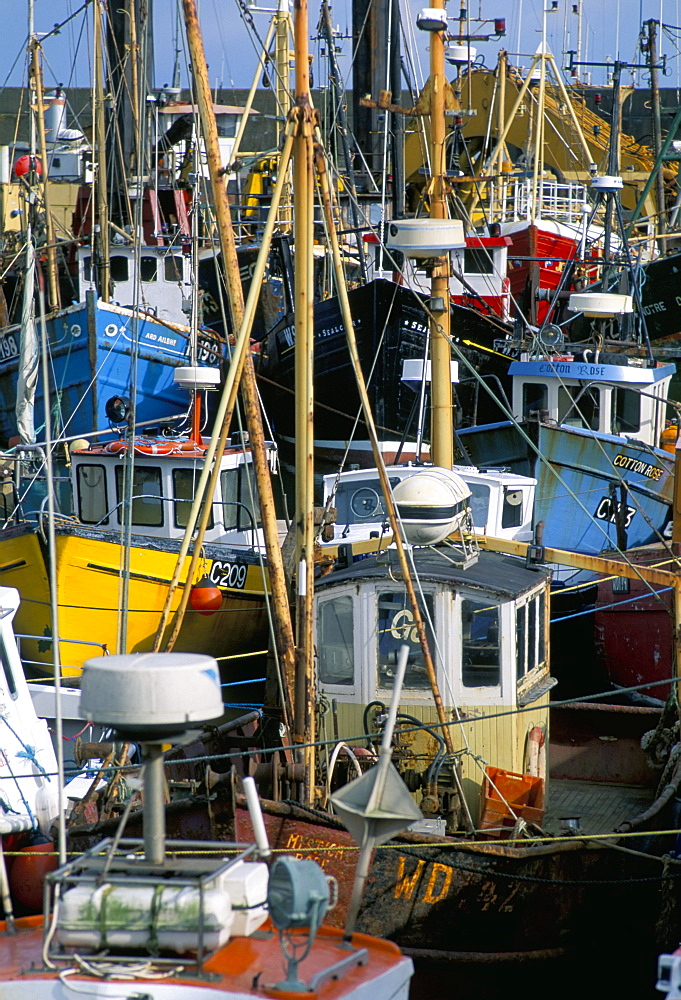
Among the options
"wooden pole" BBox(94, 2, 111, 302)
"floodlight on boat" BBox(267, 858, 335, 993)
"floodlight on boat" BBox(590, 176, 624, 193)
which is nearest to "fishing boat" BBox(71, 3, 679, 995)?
"floodlight on boat" BBox(267, 858, 335, 993)

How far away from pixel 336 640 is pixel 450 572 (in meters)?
1.01

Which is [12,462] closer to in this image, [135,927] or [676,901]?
[676,901]

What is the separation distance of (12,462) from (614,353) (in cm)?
867

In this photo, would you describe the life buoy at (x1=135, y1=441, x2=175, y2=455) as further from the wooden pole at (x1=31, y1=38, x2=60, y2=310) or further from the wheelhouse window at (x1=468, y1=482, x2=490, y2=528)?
the wooden pole at (x1=31, y1=38, x2=60, y2=310)

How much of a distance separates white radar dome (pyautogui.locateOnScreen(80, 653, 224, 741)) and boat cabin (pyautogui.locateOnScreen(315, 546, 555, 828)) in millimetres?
3843

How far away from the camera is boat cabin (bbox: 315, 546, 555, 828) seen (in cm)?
900

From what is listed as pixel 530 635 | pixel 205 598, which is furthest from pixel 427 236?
pixel 205 598

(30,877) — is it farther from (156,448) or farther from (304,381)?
(156,448)

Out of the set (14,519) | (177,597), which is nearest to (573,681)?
(177,597)

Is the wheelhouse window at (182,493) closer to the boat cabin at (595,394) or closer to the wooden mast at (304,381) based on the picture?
the boat cabin at (595,394)

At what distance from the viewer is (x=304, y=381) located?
7.93 meters

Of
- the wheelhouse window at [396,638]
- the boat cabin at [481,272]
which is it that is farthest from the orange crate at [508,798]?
the boat cabin at [481,272]

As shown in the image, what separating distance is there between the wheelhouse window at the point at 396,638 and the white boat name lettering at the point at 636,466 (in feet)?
25.8

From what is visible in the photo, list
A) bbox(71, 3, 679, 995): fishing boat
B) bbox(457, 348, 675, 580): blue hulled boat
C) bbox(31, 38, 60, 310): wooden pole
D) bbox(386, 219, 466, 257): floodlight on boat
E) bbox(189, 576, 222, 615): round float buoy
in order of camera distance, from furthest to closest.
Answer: bbox(31, 38, 60, 310): wooden pole → bbox(457, 348, 675, 580): blue hulled boat → bbox(189, 576, 222, 615): round float buoy → bbox(386, 219, 466, 257): floodlight on boat → bbox(71, 3, 679, 995): fishing boat
